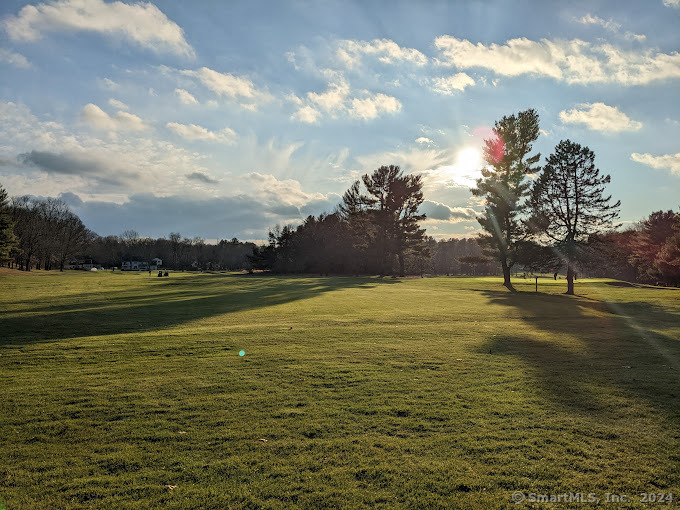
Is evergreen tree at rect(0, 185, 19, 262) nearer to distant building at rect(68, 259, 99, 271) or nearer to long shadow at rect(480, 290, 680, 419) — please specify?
distant building at rect(68, 259, 99, 271)

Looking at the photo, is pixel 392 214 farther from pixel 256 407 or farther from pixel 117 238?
pixel 117 238

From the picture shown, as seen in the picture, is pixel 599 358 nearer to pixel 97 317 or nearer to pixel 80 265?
pixel 97 317

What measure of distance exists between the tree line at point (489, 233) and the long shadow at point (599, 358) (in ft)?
68.2

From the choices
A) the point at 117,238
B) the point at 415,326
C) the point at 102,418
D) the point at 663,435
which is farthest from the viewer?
the point at 117,238

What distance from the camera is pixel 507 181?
4628cm

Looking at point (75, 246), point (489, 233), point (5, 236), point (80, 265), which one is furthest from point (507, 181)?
point (80, 265)

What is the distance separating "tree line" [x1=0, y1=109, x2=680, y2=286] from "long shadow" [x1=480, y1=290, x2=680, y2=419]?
2077cm

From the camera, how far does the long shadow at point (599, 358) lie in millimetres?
7489

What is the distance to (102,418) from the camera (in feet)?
20.8

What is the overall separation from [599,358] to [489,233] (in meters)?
38.8

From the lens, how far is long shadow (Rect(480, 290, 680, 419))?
7.49 metres

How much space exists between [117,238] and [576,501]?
682ft

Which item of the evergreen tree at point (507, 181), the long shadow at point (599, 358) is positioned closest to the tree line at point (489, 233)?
the evergreen tree at point (507, 181)

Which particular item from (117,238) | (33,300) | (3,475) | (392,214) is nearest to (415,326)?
(3,475)
